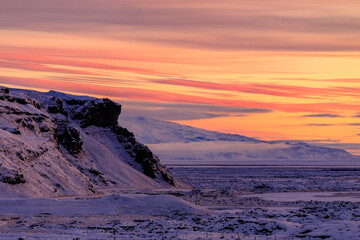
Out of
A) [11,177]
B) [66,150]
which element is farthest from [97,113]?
[11,177]

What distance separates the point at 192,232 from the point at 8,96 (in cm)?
5571

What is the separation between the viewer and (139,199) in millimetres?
51594

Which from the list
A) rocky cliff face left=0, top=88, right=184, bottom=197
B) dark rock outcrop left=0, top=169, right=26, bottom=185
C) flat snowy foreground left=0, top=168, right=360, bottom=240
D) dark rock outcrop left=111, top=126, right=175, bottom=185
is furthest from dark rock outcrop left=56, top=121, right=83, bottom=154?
flat snowy foreground left=0, top=168, right=360, bottom=240

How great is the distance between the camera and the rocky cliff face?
67.3 m

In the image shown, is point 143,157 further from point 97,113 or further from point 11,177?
point 11,177

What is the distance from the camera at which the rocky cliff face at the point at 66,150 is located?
6731cm

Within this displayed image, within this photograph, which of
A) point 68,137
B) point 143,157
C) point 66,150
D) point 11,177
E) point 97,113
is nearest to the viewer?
point 11,177

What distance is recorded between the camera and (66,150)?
90.8 metres

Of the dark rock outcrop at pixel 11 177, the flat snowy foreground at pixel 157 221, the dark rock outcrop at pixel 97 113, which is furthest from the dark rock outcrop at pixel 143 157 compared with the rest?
the flat snowy foreground at pixel 157 221

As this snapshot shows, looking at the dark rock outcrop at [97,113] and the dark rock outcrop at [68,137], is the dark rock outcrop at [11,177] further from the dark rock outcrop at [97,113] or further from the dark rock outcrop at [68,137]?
the dark rock outcrop at [97,113]

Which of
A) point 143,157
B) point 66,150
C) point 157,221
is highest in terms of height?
point 66,150

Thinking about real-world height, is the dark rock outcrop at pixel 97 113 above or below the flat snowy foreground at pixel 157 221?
above

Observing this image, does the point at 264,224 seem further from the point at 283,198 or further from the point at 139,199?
the point at 283,198

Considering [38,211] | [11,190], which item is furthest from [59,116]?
[38,211]
